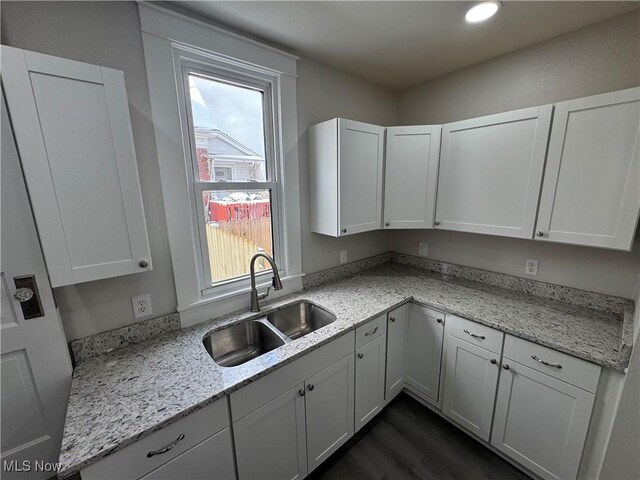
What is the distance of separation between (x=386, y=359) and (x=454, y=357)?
44cm

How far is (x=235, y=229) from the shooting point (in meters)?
1.67

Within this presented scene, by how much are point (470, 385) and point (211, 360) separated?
1.56m

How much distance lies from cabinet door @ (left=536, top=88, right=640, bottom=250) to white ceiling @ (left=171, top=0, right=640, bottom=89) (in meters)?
0.50

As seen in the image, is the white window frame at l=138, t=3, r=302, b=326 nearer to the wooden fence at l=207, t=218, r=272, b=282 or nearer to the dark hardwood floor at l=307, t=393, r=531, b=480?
the wooden fence at l=207, t=218, r=272, b=282

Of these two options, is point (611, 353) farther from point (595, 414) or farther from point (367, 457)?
point (367, 457)

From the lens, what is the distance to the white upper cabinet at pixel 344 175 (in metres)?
1.74

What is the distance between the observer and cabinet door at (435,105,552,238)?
1519mm

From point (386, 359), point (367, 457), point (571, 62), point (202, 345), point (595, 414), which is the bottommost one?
point (367, 457)

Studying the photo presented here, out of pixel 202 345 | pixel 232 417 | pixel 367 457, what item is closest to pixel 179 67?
pixel 202 345

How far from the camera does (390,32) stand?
1.50 m

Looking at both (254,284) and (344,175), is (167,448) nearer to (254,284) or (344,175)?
(254,284)

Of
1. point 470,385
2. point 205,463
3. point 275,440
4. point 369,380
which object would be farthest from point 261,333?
point 470,385

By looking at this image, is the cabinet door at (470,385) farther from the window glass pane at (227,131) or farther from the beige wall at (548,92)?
the window glass pane at (227,131)

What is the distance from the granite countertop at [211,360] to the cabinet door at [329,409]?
0.24m
